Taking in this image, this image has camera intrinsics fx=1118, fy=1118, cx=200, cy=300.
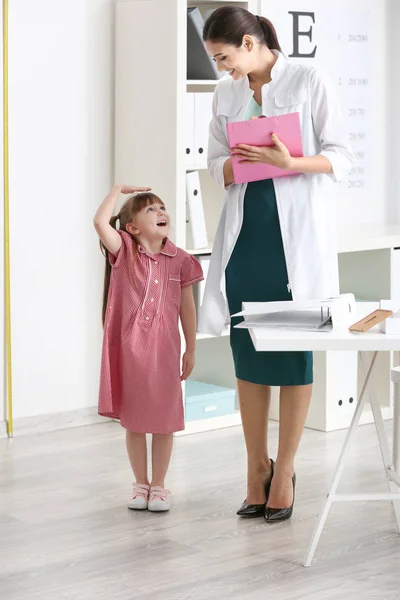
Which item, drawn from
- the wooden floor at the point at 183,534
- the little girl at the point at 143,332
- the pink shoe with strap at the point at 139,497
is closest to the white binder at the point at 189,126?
the little girl at the point at 143,332

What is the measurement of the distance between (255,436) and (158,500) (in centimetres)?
34

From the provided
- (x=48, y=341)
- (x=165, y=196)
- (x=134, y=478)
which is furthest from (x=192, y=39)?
(x=134, y=478)

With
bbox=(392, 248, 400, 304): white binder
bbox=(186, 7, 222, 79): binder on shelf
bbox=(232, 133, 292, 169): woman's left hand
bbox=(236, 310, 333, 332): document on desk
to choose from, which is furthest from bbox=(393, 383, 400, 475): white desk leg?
bbox=(186, 7, 222, 79): binder on shelf

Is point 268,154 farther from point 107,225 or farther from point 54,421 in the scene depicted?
point 54,421

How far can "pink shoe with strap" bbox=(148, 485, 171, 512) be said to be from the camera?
10.6ft

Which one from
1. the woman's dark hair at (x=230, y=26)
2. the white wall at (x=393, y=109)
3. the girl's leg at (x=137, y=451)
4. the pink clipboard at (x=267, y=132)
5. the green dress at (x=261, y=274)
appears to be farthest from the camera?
the white wall at (x=393, y=109)

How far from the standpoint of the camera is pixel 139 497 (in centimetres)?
327

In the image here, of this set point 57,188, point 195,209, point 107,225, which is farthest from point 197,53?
point 107,225

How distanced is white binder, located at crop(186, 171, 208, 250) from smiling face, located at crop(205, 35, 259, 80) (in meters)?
1.14

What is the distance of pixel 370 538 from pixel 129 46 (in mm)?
2129

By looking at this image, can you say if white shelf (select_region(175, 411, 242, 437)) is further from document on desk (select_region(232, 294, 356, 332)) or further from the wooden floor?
document on desk (select_region(232, 294, 356, 332))

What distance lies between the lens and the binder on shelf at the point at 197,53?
4090 millimetres

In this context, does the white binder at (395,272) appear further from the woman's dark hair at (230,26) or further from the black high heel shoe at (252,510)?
the woman's dark hair at (230,26)

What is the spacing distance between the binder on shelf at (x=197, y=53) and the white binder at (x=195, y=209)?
0.40 m
